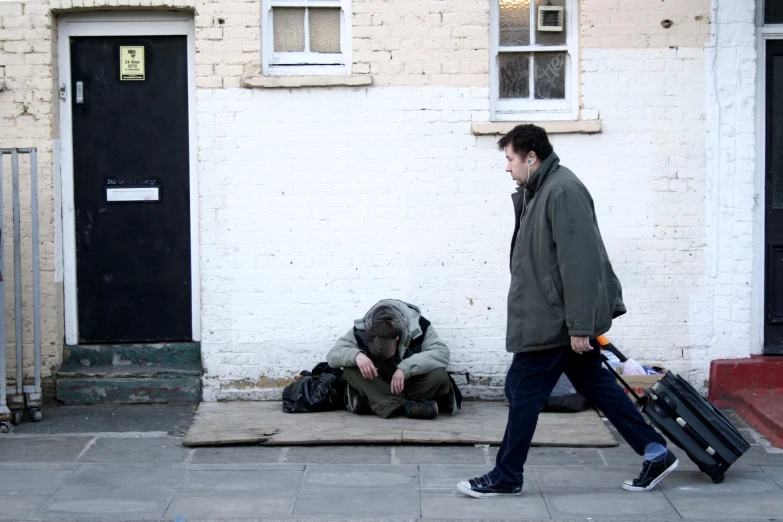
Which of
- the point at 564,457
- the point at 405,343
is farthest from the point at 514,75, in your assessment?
the point at 564,457

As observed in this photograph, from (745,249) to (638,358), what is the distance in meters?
1.15

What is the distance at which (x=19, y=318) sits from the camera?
7.16 m

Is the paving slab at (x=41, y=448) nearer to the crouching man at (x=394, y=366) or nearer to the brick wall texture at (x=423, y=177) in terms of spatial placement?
the brick wall texture at (x=423, y=177)

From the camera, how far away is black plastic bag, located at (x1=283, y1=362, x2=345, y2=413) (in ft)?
24.1

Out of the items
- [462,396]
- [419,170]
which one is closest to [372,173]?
[419,170]

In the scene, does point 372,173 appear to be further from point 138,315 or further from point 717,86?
point 717,86

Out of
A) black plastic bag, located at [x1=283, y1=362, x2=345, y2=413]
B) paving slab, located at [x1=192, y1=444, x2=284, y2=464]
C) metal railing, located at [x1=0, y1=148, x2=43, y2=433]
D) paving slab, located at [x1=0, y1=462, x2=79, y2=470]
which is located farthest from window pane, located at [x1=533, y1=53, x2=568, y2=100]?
paving slab, located at [x1=0, y1=462, x2=79, y2=470]

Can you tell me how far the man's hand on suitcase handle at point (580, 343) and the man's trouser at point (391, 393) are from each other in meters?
1.98

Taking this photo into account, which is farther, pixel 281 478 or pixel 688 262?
pixel 688 262

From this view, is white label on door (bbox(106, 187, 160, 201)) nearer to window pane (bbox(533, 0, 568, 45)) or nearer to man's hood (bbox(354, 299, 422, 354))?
man's hood (bbox(354, 299, 422, 354))

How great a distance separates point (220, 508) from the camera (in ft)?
17.9

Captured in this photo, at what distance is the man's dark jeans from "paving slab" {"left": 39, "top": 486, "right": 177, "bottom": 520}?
1823 mm

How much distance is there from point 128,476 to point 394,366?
1992 mm

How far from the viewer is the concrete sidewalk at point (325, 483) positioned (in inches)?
211
